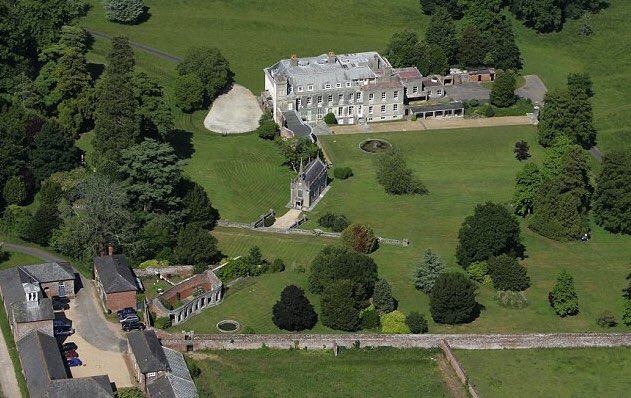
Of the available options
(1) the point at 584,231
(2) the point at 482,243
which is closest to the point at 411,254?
(2) the point at 482,243

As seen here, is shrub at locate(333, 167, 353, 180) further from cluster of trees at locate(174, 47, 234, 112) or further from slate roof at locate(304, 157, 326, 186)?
cluster of trees at locate(174, 47, 234, 112)

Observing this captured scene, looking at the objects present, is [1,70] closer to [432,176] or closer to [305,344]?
[432,176]

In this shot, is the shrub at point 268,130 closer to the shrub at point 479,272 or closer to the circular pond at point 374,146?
the circular pond at point 374,146

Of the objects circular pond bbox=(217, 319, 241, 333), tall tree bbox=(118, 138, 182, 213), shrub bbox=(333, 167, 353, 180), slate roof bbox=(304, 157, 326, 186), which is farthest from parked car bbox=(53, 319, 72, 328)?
shrub bbox=(333, 167, 353, 180)

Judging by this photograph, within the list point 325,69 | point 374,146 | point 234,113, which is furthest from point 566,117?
point 234,113

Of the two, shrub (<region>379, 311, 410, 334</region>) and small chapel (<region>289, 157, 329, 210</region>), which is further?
small chapel (<region>289, 157, 329, 210</region>)

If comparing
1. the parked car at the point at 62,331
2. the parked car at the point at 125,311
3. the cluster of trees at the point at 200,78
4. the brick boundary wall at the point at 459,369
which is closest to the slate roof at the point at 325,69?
the cluster of trees at the point at 200,78

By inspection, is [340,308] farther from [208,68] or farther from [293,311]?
[208,68]
